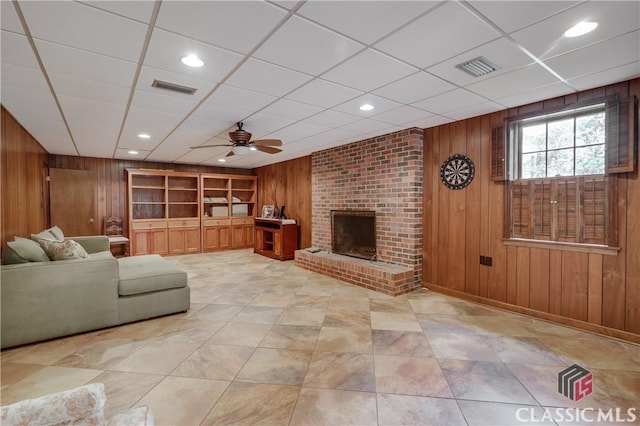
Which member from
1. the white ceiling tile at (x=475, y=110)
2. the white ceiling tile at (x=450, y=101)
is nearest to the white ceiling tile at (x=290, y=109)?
the white ceiling tile at (x=450, y=101)

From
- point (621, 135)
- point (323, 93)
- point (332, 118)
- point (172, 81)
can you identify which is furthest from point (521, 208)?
point (172, 81)

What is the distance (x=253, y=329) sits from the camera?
2992 millimetres

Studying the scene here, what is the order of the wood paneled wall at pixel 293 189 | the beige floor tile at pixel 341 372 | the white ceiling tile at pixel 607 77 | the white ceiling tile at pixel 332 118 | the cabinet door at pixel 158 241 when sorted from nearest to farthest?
the beige floor tile at pixel 341 372 < the white ceiling tile at pixel 607 77 < the white ceiling tile at pixel 332 118 < the wood paneled wall at pixel 293 189 < the cabinet door at pixel 158 241

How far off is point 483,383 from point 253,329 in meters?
2.04

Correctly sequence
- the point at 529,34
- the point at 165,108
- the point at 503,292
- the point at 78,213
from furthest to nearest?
1. the point at 78,213
2. the point at 503,292
3. the point at 165,108
4. the point at 529,34

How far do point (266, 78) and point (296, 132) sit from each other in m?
1.93

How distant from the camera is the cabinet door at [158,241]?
703cm

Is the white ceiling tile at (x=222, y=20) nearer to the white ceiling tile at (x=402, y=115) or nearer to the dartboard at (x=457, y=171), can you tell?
the white ceiling tile at (x=402, y=115)

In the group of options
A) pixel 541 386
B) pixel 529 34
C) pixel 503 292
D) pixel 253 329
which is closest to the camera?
pixel 529 34

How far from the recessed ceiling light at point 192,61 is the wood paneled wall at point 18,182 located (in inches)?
103

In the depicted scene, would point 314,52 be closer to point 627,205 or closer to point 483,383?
point 483,383

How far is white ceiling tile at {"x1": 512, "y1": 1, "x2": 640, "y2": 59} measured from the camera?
1.68m

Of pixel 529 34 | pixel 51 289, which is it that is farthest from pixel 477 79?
pixel 51 289

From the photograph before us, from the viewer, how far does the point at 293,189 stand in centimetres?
712
